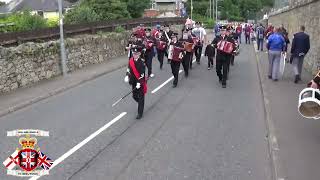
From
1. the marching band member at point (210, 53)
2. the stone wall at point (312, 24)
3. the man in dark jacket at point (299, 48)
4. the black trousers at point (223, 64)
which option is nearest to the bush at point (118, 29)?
the marching band member at point (210, 53)

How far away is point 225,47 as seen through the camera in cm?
1560

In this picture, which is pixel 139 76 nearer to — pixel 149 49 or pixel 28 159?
pixel 28 159

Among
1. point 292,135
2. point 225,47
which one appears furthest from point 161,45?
point 292,135

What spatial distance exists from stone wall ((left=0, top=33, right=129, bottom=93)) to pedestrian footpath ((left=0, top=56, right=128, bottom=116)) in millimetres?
315

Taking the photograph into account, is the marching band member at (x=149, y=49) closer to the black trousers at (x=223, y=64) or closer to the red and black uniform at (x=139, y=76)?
the black trousers at (x=223, y=64)

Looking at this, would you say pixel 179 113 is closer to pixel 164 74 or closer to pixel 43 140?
pixel 43 140

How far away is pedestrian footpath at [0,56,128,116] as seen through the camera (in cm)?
1342

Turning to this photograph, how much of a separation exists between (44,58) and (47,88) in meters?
2.21

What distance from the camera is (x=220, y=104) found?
42.4 ft

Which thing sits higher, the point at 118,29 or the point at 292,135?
the point at 118,29

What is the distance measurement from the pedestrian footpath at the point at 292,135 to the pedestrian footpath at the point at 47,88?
662 cm

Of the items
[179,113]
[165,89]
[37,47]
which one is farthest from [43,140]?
[37,47]

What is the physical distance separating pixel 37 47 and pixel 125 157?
10039mm

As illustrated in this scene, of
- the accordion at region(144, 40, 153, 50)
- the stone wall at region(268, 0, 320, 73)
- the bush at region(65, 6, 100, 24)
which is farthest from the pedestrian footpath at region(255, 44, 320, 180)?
the bush at region(65, 6, 100, 24)
